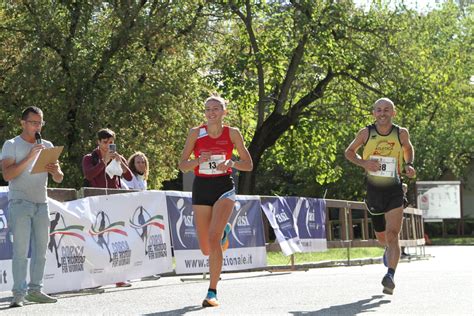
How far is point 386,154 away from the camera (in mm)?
11273

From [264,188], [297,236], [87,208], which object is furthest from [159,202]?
[264,188]

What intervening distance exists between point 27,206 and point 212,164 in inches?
82.9

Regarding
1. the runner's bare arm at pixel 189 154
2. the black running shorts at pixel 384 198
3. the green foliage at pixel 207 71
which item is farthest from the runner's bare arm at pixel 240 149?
the green foliage at pixel 207 71

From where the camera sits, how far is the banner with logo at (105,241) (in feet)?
41.4

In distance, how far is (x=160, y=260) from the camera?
15016 mm

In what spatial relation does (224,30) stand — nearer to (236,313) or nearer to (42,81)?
(42,81)

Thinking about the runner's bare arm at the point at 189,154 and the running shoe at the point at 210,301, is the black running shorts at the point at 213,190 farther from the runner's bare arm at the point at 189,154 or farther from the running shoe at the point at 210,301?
the running shoe at the point at 210,301

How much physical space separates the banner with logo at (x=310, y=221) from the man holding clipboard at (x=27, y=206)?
8441 millimetres

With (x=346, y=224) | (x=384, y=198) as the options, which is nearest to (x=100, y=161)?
(x=384, y=198)

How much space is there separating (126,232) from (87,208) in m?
1.05

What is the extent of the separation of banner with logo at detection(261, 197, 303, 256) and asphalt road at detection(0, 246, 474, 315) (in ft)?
12.4

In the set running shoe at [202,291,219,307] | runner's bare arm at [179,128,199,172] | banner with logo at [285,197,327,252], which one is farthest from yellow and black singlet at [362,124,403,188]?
banner with logo at [285,197,327,252]

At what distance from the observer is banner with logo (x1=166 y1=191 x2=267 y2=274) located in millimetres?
15562

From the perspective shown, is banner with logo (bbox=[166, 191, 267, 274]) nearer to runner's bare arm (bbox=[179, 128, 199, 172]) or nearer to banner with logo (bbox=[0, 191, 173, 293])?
banner with logo (bbox=[0, 191, 173, 293])
